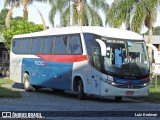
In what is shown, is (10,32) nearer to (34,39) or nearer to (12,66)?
(12,66)

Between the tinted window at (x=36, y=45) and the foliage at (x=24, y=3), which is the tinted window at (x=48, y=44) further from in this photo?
the foliage at (x=24, y=3)

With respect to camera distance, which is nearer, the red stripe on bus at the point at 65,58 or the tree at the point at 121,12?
the red stripe on bus at the point at 65,58

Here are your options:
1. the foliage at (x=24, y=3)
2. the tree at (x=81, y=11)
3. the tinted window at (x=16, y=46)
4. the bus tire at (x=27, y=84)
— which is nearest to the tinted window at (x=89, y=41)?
the bus tire at (x=27, y=84)

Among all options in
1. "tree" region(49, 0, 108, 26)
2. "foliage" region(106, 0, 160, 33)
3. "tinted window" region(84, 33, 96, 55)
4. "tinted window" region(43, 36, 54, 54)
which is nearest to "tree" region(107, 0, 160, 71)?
"foliage" region(106, 0, 160, 33)

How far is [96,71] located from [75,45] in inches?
87.1

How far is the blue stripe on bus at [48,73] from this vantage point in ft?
74.0

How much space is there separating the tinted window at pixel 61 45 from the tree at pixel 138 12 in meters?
10.9

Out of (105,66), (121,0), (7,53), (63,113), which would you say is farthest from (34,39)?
(7,53)

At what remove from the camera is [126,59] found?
66.1 ft

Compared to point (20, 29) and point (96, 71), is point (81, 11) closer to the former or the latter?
point (20, 29)

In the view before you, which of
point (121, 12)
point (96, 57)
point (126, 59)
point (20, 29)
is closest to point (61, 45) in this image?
point (96, 57)

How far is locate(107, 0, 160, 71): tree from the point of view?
33.0 meters

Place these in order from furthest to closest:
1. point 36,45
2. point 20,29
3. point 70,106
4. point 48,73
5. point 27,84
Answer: point 20,29, point 27,84, point 36,45, point 48,73, point 70,106

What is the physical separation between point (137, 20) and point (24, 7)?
17.2 metres
